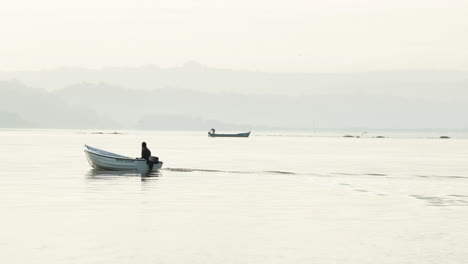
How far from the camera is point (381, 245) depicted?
26.0m

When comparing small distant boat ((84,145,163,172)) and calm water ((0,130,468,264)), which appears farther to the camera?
small distant boat ((84,145,163,172))

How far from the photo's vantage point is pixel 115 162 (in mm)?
67312

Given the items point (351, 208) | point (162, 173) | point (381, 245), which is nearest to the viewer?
point (381, 245)

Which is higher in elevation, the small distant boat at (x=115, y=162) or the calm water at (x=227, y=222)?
the small distant boat at (x=115, y=162)

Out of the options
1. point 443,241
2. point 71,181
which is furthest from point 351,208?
point 71,181

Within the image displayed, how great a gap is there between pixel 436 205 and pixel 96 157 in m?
37.4

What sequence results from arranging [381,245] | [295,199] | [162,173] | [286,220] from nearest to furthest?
1. [381,245]
2. [286,220]
3. [295,199]
4. [162,173]

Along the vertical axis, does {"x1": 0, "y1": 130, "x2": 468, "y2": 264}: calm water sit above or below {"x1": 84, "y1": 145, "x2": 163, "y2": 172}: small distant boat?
below

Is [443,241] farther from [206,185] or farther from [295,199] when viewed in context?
[206,185]

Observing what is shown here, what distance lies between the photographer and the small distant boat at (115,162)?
219 ft

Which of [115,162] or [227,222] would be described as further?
[115,162]

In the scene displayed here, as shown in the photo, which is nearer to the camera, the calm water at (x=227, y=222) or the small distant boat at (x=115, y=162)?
the calm water at (x=227, y=222)

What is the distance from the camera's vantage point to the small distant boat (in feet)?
219

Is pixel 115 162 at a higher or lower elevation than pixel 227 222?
higher
